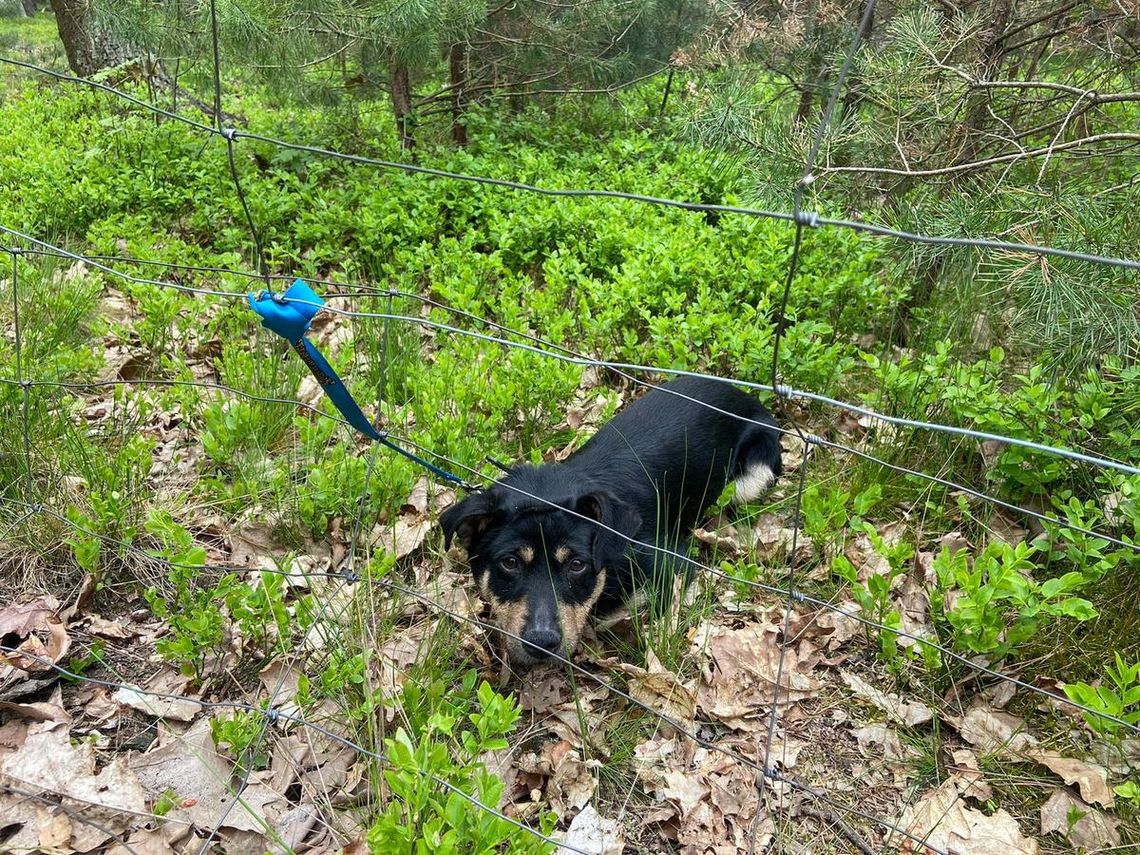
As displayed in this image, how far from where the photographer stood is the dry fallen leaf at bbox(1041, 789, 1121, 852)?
8.48ft

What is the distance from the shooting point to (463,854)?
2.27 m

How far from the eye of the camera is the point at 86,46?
10742mm

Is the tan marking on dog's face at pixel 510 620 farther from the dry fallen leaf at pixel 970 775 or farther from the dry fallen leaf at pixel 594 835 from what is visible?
the dry fallen leaf at pixel 970 775

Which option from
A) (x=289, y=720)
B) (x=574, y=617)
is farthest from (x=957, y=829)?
(x=289, y=720)

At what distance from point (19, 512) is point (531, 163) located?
5386 millimetres

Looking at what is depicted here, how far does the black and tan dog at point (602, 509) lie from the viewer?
3.41m

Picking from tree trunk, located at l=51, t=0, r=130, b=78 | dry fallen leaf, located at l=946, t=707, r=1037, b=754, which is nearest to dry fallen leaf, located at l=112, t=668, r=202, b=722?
Result: dry fallen leaf, located at l=946, t=707, r=1037, b=754

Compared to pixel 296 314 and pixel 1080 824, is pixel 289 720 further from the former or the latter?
pixel 1080 824

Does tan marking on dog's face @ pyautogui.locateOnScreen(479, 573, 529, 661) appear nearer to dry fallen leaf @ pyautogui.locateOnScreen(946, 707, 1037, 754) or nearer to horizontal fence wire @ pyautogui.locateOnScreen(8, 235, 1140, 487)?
horizontal fence wire @ pyautogui.locateOnScreen(8, 235, 1140, 487)

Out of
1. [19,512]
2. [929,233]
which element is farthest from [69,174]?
[929,233]

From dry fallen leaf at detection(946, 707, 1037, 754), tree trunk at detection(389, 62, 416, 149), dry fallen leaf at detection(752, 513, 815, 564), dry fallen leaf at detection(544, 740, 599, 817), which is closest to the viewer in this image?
dry fallen leaf at detection(544, 740, 599, 817)


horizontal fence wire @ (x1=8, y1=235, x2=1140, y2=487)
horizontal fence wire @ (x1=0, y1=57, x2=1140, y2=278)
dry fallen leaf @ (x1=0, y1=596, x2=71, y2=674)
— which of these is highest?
horizontal fence wire @ (x1=0, y1=57, x2=1140, y2=278)

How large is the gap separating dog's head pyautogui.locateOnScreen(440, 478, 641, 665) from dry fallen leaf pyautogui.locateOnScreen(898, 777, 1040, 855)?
4.60 feet

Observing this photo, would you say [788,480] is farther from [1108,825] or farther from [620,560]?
[1108,825]
